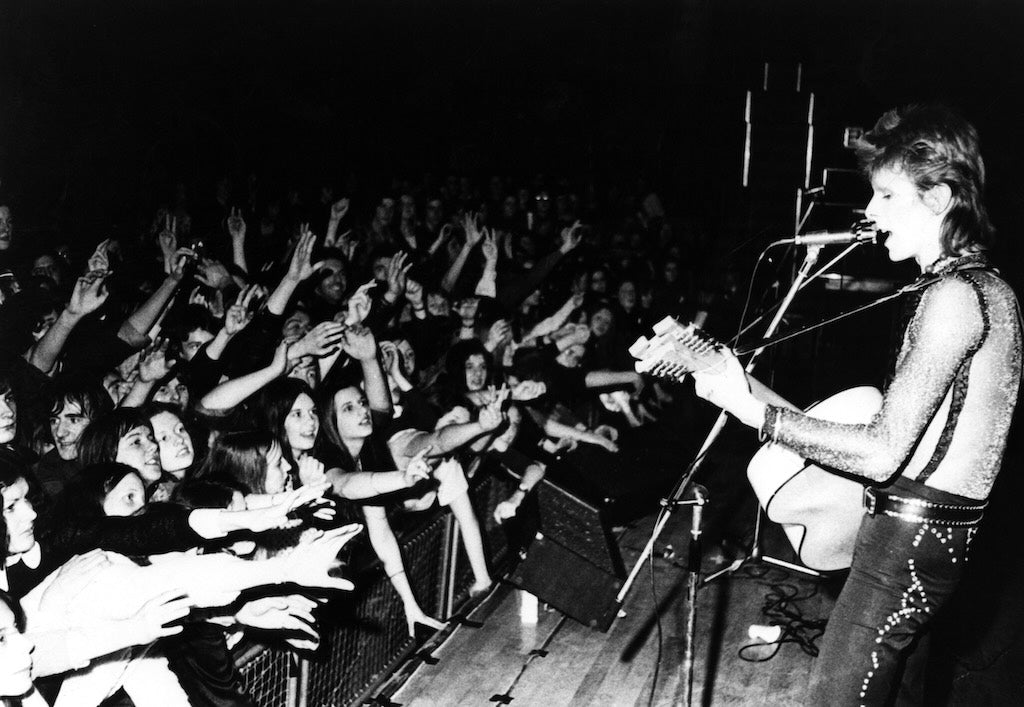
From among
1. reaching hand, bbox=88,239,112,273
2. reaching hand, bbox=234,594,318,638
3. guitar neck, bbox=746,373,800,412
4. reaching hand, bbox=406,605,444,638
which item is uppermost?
reaching hand, bbox=88,239,112,273

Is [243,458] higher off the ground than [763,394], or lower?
lower

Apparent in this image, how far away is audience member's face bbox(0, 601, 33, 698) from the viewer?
71.1 inches

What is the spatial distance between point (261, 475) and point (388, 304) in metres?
2.25

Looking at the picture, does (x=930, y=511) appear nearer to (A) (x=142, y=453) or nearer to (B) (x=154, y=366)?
(A) (x=142, y=453)

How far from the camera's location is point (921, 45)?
9508mm

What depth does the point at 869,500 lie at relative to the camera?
6.39 ft

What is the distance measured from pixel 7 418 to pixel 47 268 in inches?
79.5

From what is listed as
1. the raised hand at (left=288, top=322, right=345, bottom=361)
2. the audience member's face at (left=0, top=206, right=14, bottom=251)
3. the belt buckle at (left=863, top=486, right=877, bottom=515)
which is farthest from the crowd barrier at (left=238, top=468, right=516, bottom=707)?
the audience member's face at (left=0, top=206, right=14, bottom=251)

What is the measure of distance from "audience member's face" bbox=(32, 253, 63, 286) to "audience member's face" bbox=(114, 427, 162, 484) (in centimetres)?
192

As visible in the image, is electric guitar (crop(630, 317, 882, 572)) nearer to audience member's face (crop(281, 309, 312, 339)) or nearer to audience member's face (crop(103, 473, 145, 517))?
audience member's face (crop(103, 473, 145, 517))

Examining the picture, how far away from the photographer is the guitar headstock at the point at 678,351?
1902 millimetres

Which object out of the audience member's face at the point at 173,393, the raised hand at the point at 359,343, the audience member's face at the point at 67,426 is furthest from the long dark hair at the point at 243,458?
the raised hand at the point at 359,343

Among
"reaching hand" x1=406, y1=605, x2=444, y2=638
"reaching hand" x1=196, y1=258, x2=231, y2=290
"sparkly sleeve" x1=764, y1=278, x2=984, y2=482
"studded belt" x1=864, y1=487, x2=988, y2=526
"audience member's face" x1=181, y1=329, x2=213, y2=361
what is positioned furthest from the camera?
"reaching hand" x1=196, y1=258, x2=231, y2=290

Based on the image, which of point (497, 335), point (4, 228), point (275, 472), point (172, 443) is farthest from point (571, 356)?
point (4, 228)
